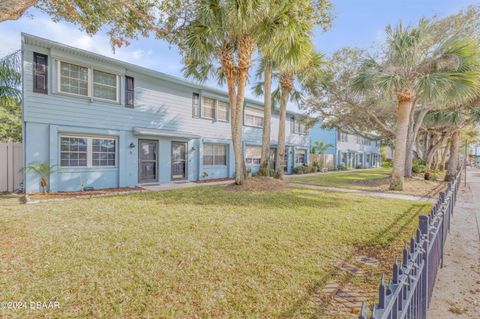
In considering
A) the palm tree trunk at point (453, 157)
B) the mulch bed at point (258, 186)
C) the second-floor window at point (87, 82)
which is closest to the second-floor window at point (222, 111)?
the mulch bed at point (258, 186)

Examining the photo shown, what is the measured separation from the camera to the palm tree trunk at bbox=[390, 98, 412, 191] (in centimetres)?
1004

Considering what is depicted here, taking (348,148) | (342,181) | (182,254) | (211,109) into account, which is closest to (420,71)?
(342,181)

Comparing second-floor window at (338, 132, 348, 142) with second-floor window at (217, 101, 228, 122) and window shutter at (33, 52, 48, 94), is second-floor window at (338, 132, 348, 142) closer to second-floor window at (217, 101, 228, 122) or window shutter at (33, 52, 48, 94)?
second-floor window at (217, 101, 228, 122)

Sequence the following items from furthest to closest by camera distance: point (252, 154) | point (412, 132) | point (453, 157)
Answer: point (252, 154) < point (453, 157) < point (412, 132)

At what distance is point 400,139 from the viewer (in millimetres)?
10211

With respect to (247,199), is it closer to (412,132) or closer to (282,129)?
(282,129)

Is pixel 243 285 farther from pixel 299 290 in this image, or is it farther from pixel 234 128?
pixel 234 128

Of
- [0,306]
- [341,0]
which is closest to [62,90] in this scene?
[0,306]

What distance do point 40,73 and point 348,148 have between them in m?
30.3

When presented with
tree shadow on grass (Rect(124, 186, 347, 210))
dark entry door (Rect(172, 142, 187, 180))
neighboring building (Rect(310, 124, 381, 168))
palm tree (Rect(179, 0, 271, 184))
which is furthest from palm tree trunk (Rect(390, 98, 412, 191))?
neighboring building (Rect(310, 124, 381, 168))

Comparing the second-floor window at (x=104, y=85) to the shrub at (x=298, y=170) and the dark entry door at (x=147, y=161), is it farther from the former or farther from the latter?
the shrub at (x=298, y=170)

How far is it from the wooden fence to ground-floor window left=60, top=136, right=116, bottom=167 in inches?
59.2

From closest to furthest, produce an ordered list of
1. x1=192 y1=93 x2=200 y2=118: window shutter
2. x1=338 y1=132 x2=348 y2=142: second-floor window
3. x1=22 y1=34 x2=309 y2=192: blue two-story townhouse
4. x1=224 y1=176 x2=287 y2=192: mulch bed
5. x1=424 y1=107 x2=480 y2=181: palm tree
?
x1=22 y1=34 x2=309 y2=192: blue two-story townhouse, x1=224 y1=176 x2=287 y2=192: mulch bed, x1=192 y1=93 x2=200 y2=118: window shutter, x1=424 y1=107 x2=480 y2=181: palm tree, x1=338 y1=132 x2=348 y2=142: second-floor window

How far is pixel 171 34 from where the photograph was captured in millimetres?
7730
